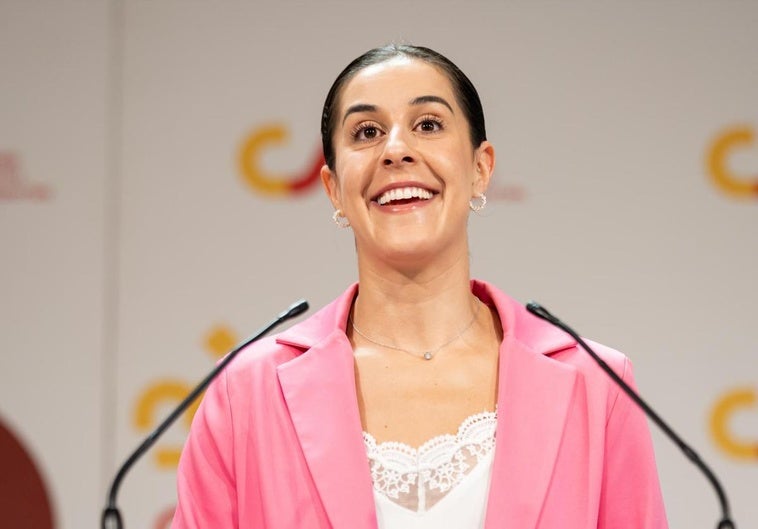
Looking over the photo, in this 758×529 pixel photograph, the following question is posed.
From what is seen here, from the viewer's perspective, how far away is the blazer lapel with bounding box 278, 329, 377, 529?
169 cm

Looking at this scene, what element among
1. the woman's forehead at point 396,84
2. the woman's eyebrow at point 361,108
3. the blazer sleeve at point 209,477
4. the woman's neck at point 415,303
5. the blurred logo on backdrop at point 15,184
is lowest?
the blazer sleeve at point 209,477

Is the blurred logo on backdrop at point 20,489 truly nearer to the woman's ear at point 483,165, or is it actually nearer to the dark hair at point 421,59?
the dark hair at point 421,59

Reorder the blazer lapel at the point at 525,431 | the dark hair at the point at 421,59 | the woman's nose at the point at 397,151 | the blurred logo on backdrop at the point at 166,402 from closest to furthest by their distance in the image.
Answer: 1. the blazer lapel at the point at 525,431
2. the woman's nose at the point at 397,151
3. the dark hair at the point at 421,59
4. the blurred logo on backdrop at the point at 166,402

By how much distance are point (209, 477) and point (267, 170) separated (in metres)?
1.24

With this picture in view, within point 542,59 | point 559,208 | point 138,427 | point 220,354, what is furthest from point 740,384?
point 138,427

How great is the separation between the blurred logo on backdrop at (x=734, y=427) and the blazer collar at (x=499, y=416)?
3.73ft

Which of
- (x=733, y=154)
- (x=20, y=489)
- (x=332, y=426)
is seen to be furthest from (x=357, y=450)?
(x=733, y=154)

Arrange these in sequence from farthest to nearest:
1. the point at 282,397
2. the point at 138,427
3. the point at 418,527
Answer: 1. the point at 138,427
2. the point at 282,397
3. the point at 418,527

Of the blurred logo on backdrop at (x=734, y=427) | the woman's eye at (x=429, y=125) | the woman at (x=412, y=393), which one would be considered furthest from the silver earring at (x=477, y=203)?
the blurred logo on backdrop at (x=734, y=427)

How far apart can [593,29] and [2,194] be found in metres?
1.44

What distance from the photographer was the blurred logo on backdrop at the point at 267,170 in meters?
2.90

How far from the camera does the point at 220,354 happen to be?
9.42 feet

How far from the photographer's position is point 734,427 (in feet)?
9.51

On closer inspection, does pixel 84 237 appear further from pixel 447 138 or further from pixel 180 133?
pixel 447 138
